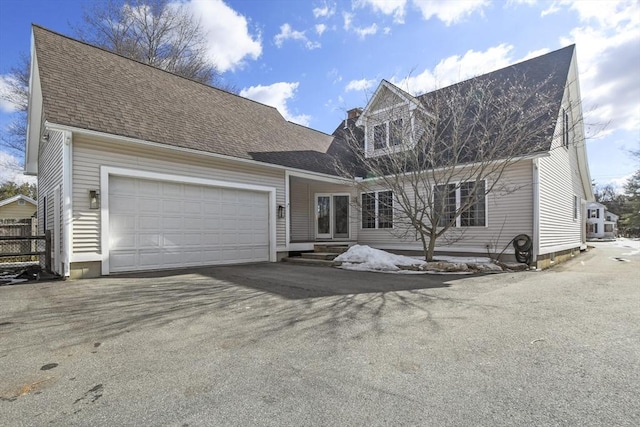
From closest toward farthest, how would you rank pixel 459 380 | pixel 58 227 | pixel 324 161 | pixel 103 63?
pixel 459 380
pixel 58 227
pixel 103 63
pixel 324 161

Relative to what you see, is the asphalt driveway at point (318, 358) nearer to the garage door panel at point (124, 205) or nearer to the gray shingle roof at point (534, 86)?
the garage door panel at point (124, 205)

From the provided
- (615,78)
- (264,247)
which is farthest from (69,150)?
(615,78)

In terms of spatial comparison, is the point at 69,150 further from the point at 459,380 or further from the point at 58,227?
the point at 459,380

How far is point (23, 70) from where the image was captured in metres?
17.1

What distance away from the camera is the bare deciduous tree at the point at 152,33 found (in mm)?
18312

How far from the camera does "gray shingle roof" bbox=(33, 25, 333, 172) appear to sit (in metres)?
7.65

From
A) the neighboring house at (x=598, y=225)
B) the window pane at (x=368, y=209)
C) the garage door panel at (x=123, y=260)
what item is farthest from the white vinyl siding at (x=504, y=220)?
the neighboring house at (x=598, y=225)

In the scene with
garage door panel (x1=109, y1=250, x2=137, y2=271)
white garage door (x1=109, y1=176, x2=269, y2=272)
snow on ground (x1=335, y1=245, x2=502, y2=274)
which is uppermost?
white garage door (x1=109, y1=176, x2=269, y2=272)

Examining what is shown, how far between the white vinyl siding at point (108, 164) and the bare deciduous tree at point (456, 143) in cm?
414

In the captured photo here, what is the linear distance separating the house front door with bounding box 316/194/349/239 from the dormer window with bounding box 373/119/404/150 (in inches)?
113

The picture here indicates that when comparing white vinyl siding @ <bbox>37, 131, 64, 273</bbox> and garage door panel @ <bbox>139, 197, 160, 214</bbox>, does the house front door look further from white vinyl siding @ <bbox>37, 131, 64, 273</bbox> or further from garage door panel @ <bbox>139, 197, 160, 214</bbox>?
white vinyl siding @ <bbox>37, 131, 64, 273</bbox>

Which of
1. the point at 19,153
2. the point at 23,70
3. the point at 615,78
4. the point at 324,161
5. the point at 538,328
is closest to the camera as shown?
the point at 538,328

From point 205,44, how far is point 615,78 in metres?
21.4

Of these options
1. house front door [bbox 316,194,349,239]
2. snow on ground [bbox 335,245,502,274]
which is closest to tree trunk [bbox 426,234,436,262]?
snow on ground [bbox 335,245,502,274]
